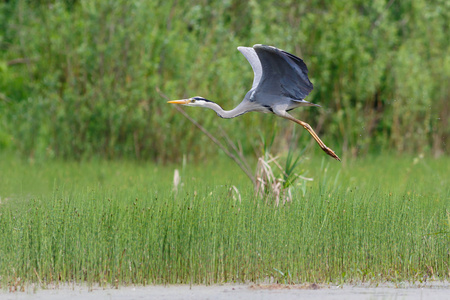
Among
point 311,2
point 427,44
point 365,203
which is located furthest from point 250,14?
point 365,203

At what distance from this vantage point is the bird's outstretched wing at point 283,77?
19.9 ft

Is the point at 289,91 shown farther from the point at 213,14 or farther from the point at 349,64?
the point at 349,64

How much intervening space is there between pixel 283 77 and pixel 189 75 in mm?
7008

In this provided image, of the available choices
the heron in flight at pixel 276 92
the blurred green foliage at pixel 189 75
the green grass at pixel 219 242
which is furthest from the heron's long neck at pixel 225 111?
the blurred green foliage at pixel 189 75

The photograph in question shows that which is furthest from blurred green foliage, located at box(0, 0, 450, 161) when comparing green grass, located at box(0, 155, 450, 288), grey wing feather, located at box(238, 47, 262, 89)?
green grass, located at box(0, 155, 450, 288)

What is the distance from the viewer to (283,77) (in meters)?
6.24

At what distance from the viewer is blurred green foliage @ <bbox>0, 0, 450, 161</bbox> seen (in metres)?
13.0

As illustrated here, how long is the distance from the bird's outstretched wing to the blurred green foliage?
654 centimetres

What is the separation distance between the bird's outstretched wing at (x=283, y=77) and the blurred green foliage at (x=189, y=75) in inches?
257

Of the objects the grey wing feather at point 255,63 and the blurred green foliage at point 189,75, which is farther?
the blurred green foliage at point 189,75

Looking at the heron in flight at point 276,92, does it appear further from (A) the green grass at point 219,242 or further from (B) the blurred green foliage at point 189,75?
(B) the blurred green foliage at point 189,75

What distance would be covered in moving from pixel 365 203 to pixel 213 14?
28.1 feet

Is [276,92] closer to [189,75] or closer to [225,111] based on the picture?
[225,111]

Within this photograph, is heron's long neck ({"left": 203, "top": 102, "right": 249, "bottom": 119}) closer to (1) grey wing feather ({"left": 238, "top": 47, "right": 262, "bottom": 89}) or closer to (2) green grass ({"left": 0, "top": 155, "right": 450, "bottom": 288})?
(1) grey wing feather ({"left": 238, "top": 47, "right": 262, "bottom": 89})
